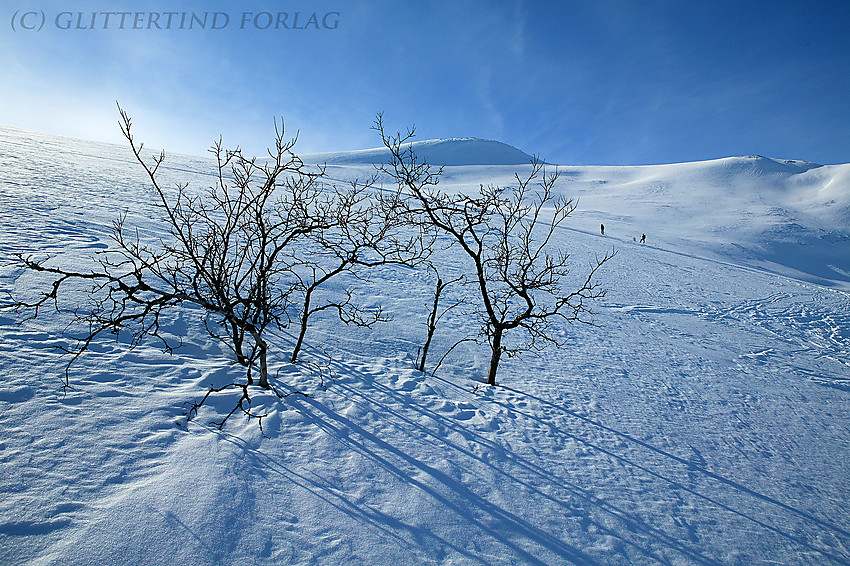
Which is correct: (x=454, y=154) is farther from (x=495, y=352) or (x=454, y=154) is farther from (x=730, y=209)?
(x=495, y=352)

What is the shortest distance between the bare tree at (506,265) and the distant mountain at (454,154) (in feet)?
171

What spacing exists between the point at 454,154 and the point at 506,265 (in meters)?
76.8

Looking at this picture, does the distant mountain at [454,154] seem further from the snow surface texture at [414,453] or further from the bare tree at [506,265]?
the snow surface texture at [414,453]

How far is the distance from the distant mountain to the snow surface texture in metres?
63.4

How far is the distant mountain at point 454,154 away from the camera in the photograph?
223 feet

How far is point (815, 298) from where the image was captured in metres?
13.4

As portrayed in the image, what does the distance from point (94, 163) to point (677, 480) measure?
25.6 m

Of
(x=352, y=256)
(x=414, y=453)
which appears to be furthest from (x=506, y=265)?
(x=414, y=453)

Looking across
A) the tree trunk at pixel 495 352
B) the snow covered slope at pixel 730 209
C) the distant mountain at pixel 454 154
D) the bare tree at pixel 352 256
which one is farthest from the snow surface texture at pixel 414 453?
the distant mountain at pixel 454 154

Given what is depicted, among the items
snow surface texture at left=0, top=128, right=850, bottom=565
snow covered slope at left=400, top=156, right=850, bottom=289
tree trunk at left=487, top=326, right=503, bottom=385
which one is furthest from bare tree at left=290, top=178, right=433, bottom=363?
snow covered slope at left=400, top=156, right=850, bottom=289

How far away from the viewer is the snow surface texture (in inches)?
91.9

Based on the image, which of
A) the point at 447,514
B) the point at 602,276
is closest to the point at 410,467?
the point at 447,514

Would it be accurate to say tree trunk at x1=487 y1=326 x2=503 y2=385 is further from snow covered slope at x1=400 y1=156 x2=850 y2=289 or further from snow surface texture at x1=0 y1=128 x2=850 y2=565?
snow covered slope at x1=400 y1=156 x2=850 y2=289

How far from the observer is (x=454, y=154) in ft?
252
